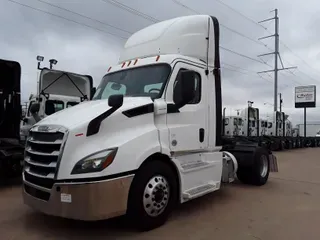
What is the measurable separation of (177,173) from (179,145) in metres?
0.46

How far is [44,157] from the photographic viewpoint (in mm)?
4590

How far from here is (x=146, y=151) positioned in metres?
4.76

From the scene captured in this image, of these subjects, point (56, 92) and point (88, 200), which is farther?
point (56, 92)

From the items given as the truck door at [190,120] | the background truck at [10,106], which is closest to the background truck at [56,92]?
the background truck at [10,106]

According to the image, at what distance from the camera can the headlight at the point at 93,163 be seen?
424 centimetres

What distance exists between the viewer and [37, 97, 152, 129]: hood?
4.56m

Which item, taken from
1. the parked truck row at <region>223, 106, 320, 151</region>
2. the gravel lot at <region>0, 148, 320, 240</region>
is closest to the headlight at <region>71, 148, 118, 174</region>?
the gravel lot at <region>0, 148, 320, 240</region>

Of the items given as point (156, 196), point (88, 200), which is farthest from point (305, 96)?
point (88, 200)

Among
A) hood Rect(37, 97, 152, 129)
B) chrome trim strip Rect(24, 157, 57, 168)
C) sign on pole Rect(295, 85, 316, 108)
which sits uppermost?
sign on pole Rect(295, 85, 316, 108)

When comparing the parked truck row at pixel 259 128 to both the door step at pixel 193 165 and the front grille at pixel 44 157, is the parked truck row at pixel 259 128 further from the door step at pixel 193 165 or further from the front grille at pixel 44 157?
the front grille at pixel 44 157

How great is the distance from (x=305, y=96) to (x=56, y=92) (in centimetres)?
4871

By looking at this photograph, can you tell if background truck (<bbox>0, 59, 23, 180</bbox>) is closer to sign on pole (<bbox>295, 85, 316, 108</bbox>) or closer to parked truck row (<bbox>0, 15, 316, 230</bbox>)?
parked truck row (<bbox>0, 15, 316, 230</bbox>)

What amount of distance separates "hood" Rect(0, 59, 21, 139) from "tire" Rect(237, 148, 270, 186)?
6077mm

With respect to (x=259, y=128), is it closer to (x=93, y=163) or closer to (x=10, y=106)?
(x=10, y=106)
